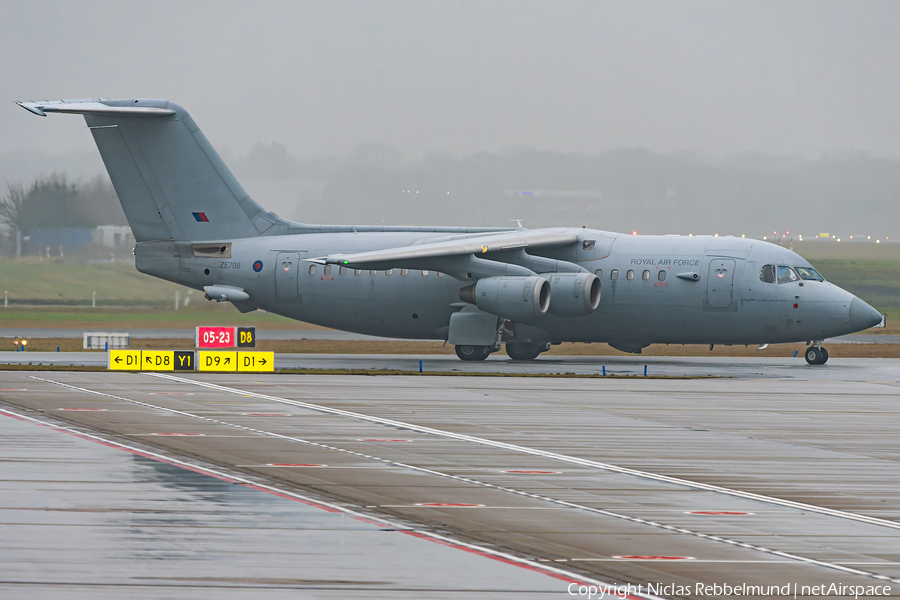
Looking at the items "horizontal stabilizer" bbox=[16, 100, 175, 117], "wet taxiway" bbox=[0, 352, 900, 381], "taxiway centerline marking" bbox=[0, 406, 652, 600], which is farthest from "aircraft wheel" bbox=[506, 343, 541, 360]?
"taxiway centerline marking" bbox=[0, 406, 652, 600]

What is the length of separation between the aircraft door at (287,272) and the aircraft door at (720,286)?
14369 millimetres

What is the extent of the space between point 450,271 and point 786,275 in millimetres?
10958

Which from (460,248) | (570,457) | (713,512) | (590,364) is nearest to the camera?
(713,512)

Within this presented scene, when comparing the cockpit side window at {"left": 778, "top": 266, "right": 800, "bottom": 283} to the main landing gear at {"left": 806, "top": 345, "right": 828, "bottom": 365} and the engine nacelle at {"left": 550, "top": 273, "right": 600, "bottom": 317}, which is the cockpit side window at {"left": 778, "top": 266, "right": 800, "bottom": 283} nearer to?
the main landing gear at {"left": 806, "top": 345, "right": 828, "bottom": 365}

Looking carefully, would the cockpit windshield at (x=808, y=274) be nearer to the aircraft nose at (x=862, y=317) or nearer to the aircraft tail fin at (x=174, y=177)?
the aircraft nose at (x=862, y=317)

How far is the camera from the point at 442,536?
34.9 feet

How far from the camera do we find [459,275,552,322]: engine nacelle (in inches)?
1351

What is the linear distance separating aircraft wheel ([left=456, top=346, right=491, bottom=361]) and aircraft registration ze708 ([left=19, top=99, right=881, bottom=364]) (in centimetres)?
5

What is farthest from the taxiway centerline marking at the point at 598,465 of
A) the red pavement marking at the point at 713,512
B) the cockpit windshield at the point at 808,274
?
the cockpit windshield at the point at 808,274

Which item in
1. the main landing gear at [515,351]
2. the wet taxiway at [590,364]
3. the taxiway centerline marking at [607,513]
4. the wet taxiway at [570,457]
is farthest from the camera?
the main landing gear at [515,351]

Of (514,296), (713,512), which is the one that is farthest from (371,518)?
(514,296)

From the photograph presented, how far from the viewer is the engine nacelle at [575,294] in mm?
34625

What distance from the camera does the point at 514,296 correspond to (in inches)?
1357

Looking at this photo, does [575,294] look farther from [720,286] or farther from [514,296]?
[720,286]
